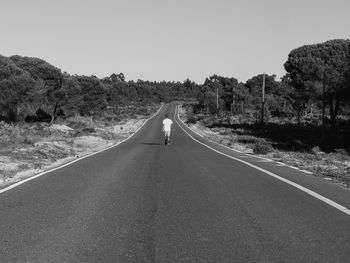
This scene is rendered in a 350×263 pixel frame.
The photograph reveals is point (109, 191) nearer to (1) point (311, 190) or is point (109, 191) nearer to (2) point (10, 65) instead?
(1) point (311, 190)

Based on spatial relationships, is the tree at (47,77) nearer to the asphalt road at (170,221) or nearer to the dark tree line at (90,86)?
the dark tree line at (90,86)

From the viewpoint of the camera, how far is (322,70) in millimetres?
46969

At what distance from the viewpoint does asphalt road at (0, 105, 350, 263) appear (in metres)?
5.42

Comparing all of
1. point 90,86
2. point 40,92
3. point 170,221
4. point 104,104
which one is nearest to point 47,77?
point 40,92

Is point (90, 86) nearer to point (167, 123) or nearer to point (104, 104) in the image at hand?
point (104, 104)

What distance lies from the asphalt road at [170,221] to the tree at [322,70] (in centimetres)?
3334

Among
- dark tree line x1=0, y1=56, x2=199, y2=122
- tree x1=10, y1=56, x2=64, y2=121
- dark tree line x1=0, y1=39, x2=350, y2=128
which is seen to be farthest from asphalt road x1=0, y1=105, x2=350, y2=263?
tree x1=10, y1=56, x2=64, y2=121

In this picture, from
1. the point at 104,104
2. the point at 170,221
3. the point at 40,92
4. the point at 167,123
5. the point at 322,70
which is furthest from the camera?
the point at 104,104

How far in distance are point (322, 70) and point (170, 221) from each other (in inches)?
1684

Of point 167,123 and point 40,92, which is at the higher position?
point 40,92

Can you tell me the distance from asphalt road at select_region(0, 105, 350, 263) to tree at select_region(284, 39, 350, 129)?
3334 cm

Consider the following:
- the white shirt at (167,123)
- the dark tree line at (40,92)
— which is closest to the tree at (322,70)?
the white shirt at (167,123)

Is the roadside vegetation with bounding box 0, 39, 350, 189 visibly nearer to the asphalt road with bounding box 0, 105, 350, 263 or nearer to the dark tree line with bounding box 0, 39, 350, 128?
the dark tree line with bounding box 0, 39, 350, 128

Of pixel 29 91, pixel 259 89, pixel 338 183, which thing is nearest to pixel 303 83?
pixel 29 91
